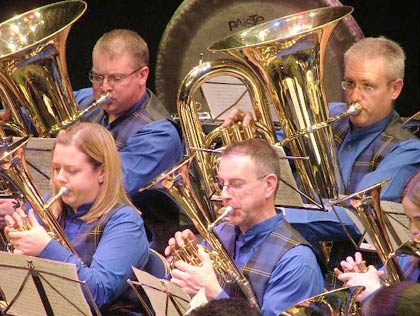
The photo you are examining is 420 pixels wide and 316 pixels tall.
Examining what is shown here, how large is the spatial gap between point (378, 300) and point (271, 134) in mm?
1853

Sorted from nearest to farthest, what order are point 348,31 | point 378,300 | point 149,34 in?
point 378,300 < point 348,31 < point 149,34

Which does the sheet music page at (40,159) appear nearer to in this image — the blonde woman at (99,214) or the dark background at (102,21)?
the blonde woman at (99,214)

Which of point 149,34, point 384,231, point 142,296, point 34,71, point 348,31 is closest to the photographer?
point 384,231

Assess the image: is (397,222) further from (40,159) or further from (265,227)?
(40,159)

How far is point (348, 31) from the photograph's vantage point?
5.04 m

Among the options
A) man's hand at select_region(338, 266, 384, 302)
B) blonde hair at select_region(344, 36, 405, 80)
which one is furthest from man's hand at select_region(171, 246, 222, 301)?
blonde hair at select_region(344, 36, 405, 80)

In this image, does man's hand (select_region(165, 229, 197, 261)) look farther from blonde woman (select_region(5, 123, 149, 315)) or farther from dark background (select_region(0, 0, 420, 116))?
dark background (select_region(0, 0, 420, 116))

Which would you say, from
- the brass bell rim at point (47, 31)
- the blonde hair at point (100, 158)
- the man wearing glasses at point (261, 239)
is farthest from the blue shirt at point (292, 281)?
the brass bell rim at point (47, 31)

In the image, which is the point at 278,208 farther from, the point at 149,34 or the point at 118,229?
the point at 149,34

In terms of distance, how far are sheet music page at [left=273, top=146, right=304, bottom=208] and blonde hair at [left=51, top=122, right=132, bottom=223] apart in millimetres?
600

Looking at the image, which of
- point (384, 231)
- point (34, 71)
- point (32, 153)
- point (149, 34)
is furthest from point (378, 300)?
point (149, 34)

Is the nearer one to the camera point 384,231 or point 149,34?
point 384,231

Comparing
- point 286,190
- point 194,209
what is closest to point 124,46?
point 194,209

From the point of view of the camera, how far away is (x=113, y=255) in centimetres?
388
